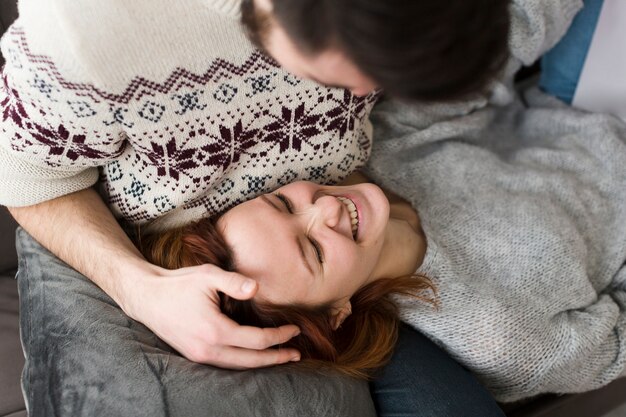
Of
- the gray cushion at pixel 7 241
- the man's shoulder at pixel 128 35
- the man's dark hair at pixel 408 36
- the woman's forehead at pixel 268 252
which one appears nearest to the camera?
the man's dark hair at pixel 408 36

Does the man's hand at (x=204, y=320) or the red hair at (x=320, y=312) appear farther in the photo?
the red hair at (x=320, y=312)

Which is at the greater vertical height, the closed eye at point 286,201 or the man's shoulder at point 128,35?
the man's shoulder at point 128,35

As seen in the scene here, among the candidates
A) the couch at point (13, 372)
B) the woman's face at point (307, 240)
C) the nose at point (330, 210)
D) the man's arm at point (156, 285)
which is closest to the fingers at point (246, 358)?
the man's arm at point (156, 285)

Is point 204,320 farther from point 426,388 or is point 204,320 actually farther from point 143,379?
point 426,388

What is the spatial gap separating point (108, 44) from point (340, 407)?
694mm

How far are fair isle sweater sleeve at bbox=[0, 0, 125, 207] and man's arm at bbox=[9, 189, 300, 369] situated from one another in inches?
2.4

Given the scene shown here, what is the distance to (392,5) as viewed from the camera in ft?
1.99

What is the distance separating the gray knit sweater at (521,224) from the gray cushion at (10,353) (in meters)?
0.88

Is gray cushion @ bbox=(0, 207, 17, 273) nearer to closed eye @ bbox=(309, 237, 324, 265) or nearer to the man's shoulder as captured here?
the man's shoulder

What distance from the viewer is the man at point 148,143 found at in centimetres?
89

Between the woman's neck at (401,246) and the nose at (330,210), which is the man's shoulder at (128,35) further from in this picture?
the woman's neck at (401,246)

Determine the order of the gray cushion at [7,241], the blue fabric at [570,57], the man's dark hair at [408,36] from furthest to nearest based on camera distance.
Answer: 1. the blue fabric at [570,57]
2. the gray cushion at [7,241]
3. the man's dark hair at [408,36]

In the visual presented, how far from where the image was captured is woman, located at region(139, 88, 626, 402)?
1108mm

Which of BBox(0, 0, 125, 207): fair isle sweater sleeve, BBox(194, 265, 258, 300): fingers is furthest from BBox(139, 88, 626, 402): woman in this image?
BBox(0, 0, 125, 207): fair isle sweater sleeve
